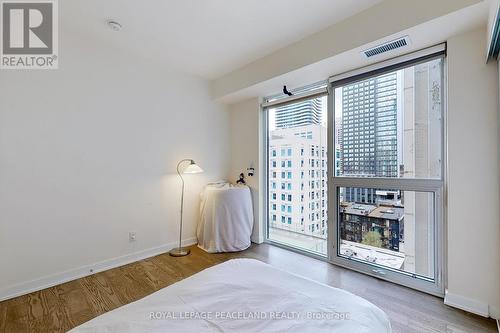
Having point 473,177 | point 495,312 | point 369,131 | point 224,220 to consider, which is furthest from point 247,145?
point 495,312

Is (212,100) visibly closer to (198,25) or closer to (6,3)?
(198,25)

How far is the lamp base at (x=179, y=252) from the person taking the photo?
301cm

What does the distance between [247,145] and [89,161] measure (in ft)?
6.93

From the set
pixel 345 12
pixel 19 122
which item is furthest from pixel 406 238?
pixel 19 122

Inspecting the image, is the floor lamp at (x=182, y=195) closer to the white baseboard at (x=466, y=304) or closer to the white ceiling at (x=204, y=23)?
the white ceiling at (x=204, y=23)

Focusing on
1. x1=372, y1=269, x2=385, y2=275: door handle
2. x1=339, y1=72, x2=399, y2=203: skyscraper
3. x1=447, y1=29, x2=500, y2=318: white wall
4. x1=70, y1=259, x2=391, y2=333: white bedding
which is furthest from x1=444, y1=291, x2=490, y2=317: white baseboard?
x1=70, y1=259, x2=391, y2=333: white bedding

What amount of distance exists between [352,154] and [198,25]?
217 centimetres

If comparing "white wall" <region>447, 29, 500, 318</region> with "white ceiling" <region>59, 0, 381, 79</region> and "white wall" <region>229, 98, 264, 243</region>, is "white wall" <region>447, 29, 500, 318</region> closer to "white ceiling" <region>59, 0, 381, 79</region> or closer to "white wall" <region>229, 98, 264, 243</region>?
"white ceiling" <region>59, 0, 381, 79</region>

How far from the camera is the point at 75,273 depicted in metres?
2.41

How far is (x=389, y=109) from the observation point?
2.38 metres

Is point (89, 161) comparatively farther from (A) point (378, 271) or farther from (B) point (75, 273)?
(A) point (378, 271)

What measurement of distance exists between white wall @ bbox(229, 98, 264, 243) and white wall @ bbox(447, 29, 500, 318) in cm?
225

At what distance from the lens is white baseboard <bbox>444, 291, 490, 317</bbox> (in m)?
1.78

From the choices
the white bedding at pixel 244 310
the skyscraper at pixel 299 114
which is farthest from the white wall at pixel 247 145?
the white bedding at pixel 244 310
